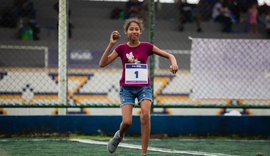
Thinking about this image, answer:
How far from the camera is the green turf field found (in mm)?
5945

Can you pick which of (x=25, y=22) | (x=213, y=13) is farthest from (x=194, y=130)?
(x=213, y=13)

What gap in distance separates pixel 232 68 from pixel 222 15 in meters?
8.46

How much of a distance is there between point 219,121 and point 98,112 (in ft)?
18.8

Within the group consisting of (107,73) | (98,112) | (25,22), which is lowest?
(98,112)

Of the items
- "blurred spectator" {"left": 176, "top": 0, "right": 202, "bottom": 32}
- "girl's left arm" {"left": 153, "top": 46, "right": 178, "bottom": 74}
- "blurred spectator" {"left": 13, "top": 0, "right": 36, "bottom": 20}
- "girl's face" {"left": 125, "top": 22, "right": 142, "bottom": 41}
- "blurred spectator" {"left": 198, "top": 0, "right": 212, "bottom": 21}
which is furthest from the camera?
"blurred spectator" {"left": 198, "top": 0, "right": 212, "bottom": 21}

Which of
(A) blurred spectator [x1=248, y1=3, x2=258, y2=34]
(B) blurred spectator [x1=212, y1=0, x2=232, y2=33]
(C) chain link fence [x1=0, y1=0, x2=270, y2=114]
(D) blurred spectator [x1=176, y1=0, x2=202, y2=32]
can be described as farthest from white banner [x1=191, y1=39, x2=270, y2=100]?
(A) blurred spectator [x1=248, y1=3, x2=258, y2=34]

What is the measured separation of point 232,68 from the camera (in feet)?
27.9

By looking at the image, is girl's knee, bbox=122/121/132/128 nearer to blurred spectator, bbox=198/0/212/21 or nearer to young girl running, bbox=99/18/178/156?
young girl running, bbox=99/18/178/156

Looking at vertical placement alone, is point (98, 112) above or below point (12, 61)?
below

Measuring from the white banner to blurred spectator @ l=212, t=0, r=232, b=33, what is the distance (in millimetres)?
7639

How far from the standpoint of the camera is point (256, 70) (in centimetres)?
855

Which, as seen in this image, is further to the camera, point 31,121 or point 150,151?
point 31,121

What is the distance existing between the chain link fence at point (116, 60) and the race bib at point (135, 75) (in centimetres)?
274

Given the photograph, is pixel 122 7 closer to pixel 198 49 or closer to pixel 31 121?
pixel 198 49
